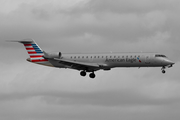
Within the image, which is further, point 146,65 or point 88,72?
point 88,72

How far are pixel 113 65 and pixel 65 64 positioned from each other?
30.3 feet

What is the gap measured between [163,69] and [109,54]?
34.4 feet

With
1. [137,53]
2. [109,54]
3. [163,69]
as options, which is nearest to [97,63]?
[109,54]

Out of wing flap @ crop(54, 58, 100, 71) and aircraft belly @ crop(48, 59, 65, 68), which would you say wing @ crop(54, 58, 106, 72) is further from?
aircraft belly @ crop(48, 59, 65, 68)

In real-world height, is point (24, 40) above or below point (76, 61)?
above

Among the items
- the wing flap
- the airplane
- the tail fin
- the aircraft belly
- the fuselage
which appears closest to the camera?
the fuselage

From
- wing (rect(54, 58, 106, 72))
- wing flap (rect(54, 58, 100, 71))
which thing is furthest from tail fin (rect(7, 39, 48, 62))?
Answer: wing flap (rect(54, 58, 100, 71))

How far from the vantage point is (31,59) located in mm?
76750

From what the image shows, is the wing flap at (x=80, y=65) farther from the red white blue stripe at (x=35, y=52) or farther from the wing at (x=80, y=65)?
the red white blue stripe at (x=35, y=52)

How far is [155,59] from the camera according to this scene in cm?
6850

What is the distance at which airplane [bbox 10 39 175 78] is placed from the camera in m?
68.7

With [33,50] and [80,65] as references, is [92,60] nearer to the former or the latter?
[80,65]

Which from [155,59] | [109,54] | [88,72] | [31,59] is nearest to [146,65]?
[155,59]

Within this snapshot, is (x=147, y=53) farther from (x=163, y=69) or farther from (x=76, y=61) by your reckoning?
(x=76, y=61)
